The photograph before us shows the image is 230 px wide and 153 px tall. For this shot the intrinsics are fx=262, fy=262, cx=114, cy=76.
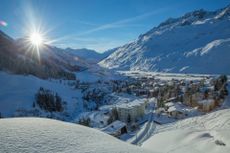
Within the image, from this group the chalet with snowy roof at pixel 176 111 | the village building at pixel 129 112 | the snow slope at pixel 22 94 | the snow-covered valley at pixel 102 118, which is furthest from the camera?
the snow slope at pixel 22 94

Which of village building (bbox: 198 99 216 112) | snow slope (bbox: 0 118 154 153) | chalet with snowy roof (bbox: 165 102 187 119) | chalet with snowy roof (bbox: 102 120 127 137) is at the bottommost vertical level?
chalet with snowy roof (bbox: 102 120 127 137)

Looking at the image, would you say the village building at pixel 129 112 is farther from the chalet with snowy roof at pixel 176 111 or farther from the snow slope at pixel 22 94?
the snow slope at pixel 22 94

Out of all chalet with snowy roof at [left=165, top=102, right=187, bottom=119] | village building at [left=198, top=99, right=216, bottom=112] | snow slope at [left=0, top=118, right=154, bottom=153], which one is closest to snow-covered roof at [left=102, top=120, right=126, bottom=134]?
chalet with snowy roof at [left=165, top=102, right=187, bottom=119]

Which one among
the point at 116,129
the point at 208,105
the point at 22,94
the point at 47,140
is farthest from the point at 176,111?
the point at 47,140

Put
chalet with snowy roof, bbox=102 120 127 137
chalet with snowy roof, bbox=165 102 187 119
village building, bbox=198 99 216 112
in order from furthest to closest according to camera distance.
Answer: village building, bbox=198 99 216 112
chalet with snowy roof, bbox=165 102 187 119
chalet with snowy roof, bbox=102 120 127 137

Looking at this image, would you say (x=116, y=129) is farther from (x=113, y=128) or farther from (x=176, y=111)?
(x=176, y=111)

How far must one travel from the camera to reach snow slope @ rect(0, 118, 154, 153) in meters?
8.88

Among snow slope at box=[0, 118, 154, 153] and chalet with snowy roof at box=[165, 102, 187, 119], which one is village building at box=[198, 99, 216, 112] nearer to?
chalet with snowy roof at box=[165, 102, 187, 119]

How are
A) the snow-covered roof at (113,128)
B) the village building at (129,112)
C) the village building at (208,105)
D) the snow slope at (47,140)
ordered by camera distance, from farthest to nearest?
the village building at (129,112), the village building at (208,105), the snow-covered roof at (113,128), the snow slope at (47,140)

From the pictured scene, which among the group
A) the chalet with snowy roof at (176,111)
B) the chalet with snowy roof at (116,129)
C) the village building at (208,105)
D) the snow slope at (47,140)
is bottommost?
the chalet with snowy roof at (116,129)

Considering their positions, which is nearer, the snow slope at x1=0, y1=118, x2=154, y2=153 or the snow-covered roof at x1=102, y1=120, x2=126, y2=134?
the snow slope at x1=0, y1=118, x2=154, y2=153

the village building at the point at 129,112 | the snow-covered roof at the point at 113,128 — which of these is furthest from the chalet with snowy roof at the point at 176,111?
the snow-covered roof at the point at 113,128

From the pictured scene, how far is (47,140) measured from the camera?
974 centimetres

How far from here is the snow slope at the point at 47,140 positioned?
29.1ft
